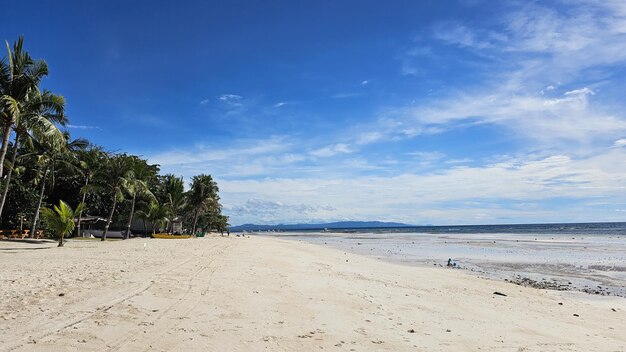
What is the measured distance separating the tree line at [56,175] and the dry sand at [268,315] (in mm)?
9436

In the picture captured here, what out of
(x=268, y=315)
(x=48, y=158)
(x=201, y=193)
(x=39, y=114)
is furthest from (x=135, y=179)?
(x=268, y=315)

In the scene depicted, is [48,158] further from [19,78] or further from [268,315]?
[268,315]

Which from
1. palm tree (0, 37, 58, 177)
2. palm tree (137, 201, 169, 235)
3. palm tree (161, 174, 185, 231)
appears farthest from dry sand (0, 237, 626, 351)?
palm tree (161, 174, 185, 231)

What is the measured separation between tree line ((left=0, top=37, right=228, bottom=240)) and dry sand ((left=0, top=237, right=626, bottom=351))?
31.0 feet

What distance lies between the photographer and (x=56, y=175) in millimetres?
36812

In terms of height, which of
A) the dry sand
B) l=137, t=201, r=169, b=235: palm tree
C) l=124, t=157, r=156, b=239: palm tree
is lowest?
the dry sand

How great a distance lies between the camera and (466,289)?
12336 millimetres

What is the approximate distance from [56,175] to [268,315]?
37.6m

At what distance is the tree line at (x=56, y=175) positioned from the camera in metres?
17.6

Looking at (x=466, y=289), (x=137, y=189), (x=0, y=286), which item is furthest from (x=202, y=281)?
(x=137, y=189)

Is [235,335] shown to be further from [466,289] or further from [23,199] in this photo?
[23,199]

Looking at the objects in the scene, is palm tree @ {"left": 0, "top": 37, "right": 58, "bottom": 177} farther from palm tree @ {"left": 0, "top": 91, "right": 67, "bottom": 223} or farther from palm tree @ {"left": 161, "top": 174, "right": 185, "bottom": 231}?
palm tree @ {"left": 161, "top": 174, "right": 185, "bottom": 231}

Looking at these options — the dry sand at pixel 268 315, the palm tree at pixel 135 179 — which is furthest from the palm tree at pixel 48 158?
the dry sand at pixel 268 315

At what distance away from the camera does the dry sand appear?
215 inches
